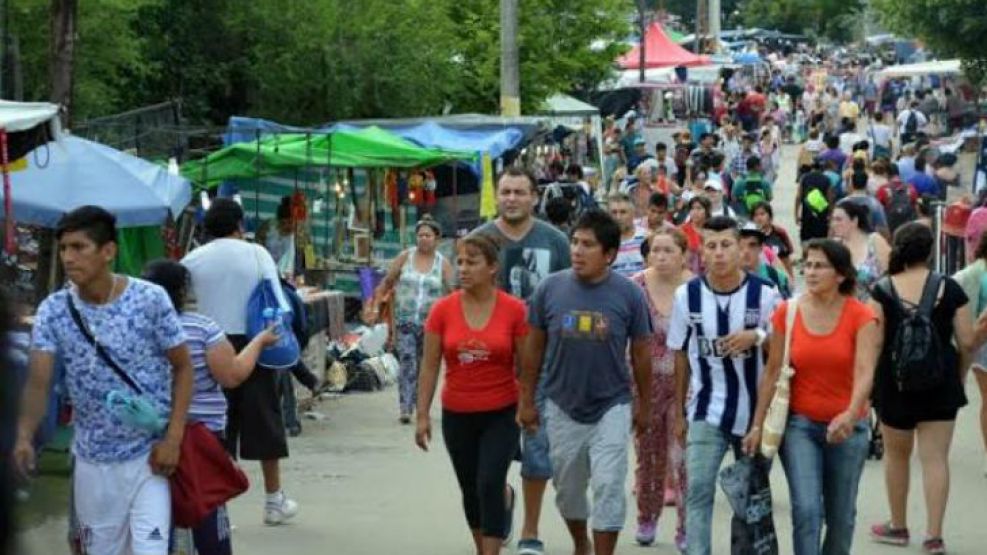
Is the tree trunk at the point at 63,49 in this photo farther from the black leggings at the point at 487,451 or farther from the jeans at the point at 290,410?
the black leggings at the point at 487,451

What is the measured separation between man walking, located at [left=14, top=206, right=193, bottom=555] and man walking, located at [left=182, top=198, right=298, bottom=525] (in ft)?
9.81

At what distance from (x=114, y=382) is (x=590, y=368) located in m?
2.41

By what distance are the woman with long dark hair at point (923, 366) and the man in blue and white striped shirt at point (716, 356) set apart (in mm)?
1216

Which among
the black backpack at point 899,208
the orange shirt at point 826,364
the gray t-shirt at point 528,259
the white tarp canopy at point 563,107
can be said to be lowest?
the black backpack at point 899,208

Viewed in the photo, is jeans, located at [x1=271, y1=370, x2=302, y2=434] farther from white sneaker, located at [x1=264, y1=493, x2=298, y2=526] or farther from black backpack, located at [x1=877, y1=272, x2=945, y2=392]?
black backpack, located at [x1=877, y1=272, x2=945, y2=392]

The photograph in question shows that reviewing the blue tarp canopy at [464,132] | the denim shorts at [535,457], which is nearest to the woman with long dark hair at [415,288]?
the denim shorts at [535,457]

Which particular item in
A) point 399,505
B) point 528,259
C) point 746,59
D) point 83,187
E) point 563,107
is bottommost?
point 399,505

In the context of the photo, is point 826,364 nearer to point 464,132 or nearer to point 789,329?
point 789,329

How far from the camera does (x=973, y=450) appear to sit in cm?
1374

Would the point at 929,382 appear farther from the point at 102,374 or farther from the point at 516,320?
the point at 102,374

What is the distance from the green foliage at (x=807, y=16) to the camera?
11262cm

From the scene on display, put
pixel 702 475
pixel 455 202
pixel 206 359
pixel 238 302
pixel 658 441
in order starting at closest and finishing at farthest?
pixel 206 359, pixel 702 475, pixel 658 441, pixel 238 302, pixel 455 202

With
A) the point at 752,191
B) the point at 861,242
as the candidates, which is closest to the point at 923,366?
the point at 861,242

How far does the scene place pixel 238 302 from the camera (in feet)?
34.8
